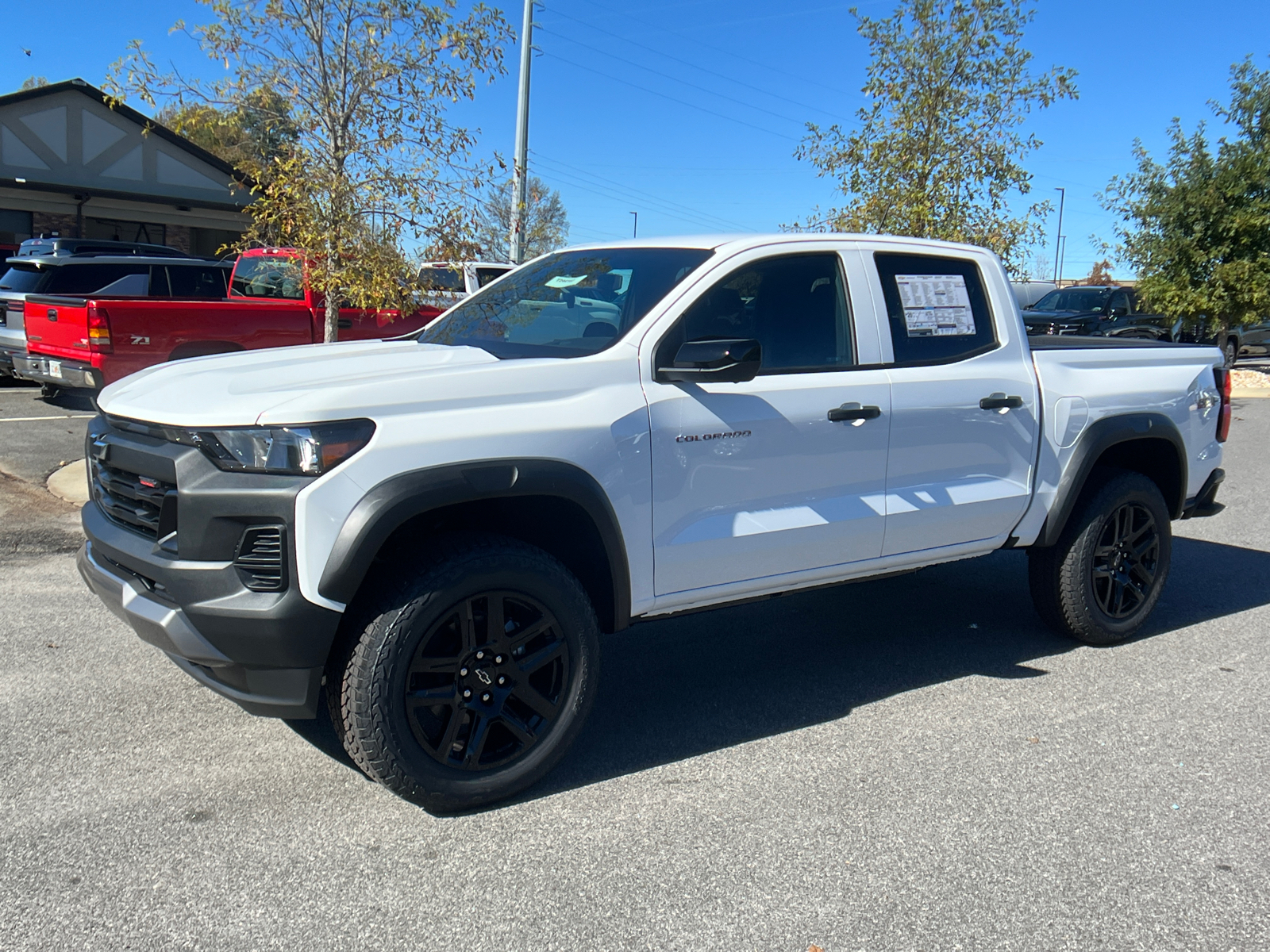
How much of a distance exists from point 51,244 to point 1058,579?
16777 mm

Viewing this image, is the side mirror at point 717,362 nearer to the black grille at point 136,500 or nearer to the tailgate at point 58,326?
the black grille at point 136,500

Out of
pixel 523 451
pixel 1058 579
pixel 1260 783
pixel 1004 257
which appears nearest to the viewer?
pixel 523 451

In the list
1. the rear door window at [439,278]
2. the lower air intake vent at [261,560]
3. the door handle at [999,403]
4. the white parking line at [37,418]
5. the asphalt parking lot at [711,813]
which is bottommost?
the asphalt parking lot at [711,813]

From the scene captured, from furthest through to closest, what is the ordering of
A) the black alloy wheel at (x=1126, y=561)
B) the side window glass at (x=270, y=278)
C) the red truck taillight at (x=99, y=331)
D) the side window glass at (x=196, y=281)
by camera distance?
the side window glass at (x=196, y=281), the side window glass at (x=270, y=278), the red truck taillight at (x=99, y=331), the black alloy wheel at (x=1126, y=561)

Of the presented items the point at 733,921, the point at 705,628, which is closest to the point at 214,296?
the point at 705,628

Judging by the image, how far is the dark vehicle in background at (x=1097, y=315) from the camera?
22.1 metres

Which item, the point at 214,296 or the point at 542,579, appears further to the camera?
the point at 214,296

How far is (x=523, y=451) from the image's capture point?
3.33m

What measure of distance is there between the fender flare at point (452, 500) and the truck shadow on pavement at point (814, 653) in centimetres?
80

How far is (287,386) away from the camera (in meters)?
3.29

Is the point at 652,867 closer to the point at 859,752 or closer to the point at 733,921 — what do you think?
the point at 733,921

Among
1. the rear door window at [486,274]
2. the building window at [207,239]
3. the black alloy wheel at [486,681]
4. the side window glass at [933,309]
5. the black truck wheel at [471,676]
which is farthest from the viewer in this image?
the building window at [207,239]

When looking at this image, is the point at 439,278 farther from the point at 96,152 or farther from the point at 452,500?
the point at 96,152

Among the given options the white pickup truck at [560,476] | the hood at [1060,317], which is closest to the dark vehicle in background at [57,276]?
the white pickup truck at [560,476]
